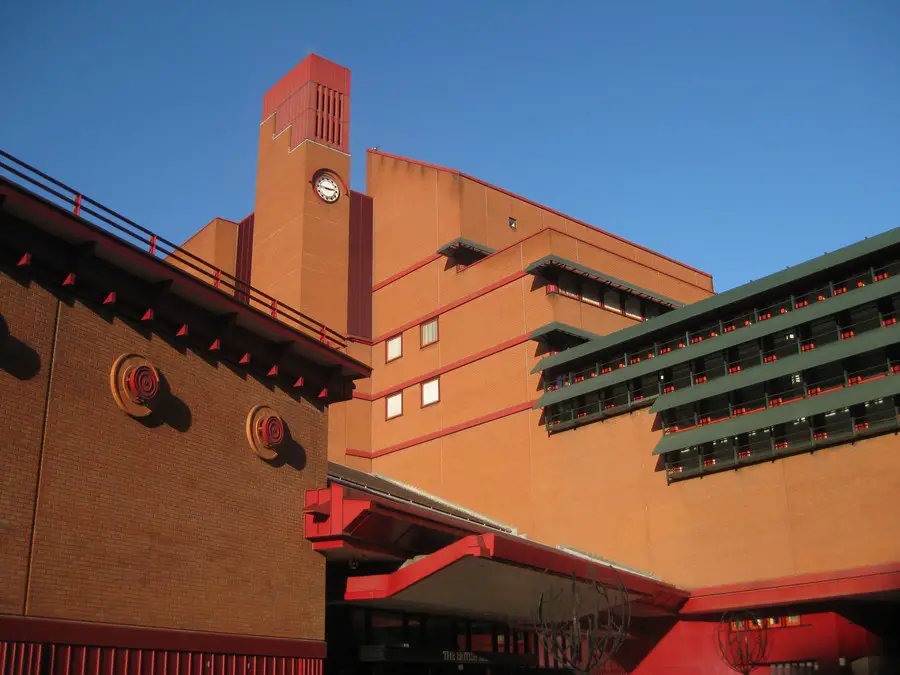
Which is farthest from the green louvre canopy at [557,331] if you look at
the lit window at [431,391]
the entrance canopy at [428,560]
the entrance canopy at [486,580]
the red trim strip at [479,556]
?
the red trim strip at [479,556]

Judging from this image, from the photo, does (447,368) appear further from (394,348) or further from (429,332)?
(394,348)

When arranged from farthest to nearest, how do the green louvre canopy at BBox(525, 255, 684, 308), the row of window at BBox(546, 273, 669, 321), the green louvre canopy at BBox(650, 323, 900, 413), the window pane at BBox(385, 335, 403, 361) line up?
the window pane at BBox(385, 335, 403, 361), the row of window at BBox(546, 273, 669, 321), the green louvre canopy at BBox(525, 255, 684, 308), the green louvre canopy at BBox(650, 323, 900, 413)

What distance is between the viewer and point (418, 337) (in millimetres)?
53750

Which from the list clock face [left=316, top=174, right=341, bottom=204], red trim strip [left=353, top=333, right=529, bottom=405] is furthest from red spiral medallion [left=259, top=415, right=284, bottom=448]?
clock face [left=316, top=174, right=341, bottom=204]

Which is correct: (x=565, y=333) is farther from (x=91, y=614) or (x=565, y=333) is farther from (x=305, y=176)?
(x=91, y=614)

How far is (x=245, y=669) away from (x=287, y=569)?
275cm

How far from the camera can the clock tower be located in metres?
55.3

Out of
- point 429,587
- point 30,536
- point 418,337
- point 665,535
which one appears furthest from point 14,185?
point 418,337

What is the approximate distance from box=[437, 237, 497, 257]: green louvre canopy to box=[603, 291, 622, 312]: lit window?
21.7ft

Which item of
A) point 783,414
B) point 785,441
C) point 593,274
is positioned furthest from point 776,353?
point 593,274

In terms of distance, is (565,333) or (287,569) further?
(565,333)

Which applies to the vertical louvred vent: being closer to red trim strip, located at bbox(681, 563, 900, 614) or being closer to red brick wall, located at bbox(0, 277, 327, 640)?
red trim strip, located at bbox(681, 563, 900, 614)

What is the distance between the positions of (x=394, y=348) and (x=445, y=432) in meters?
7.30

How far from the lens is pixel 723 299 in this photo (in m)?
37.7
